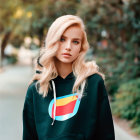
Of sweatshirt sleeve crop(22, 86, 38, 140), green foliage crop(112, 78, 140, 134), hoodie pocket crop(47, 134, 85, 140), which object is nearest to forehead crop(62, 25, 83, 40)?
sweatshirt sleeve crop(22, 86, 38, 140)

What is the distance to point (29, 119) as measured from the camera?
1.94m

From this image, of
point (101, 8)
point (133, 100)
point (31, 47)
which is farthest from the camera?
point (31, 47)

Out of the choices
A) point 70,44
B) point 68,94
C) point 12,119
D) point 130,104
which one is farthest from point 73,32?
point 12,119

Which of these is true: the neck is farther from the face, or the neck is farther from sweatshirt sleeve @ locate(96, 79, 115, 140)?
sweatshirt sleeve @ locate(96, 79, 115, 140)

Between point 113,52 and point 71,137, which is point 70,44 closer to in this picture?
point 71,137

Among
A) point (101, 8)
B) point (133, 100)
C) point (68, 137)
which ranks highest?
point (101, 8)

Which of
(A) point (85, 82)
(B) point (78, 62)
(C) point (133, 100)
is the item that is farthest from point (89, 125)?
(C) point (133, 100)

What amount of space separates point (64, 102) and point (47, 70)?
0.25 m

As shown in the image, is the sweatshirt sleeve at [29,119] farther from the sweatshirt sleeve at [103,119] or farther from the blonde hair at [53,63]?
the sweatshirt sleeve at [103,119]

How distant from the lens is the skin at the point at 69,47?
5.94ft

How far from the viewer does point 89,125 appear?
5.75 feet

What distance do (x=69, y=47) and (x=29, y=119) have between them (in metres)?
0.56

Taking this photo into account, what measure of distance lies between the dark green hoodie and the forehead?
0.26 m

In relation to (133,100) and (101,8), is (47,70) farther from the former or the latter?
(101,8)
